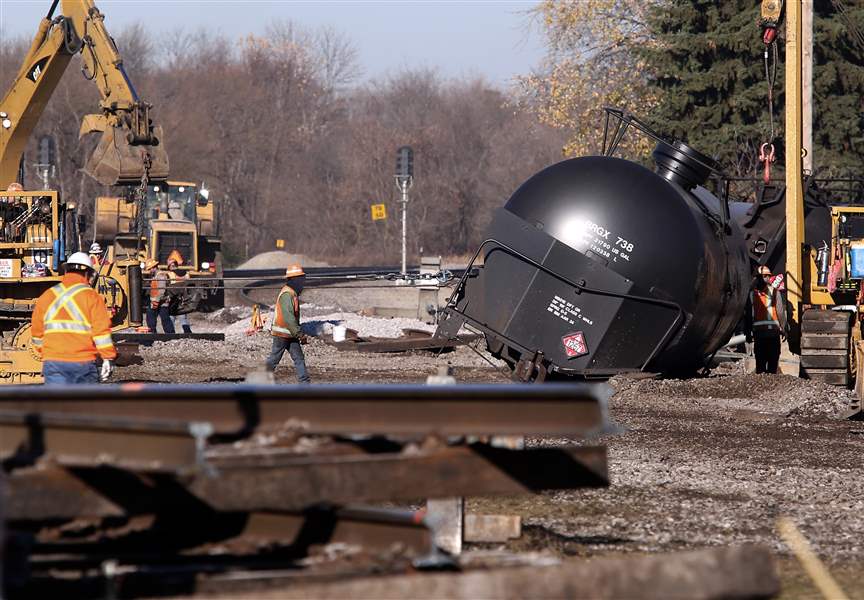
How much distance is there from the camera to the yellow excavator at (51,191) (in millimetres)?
18453

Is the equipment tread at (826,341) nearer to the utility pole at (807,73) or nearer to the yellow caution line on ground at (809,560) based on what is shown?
the utility pole at (807,73)

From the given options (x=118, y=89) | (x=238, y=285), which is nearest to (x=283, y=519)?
(x=118, y=89)

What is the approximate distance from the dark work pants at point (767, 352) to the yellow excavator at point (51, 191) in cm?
893

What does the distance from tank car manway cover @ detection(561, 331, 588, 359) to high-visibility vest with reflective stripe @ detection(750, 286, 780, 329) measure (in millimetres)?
5033

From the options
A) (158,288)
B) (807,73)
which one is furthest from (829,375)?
(158,288)

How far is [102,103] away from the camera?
25.6m

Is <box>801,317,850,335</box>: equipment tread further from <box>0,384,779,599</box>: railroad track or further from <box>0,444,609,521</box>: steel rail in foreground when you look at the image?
<box>0,444,609,521</box>: steel rail in foreground

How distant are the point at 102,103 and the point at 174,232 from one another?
300 inches

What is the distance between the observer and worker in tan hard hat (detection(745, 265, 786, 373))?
2000cm

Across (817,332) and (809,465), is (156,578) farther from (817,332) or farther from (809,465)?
(817,332)

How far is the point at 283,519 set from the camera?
6.29 meters

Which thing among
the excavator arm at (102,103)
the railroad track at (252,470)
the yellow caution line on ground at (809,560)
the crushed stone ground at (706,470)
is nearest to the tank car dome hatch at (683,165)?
Answer: the crushed stone ground at (706,470)

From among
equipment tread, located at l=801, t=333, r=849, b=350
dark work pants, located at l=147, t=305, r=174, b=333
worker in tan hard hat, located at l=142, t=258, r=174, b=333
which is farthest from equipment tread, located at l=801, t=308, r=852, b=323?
dark work pants, located at l=147, t=305, r=174, b=333

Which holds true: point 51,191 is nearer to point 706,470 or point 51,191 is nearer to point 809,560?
point 706,470
